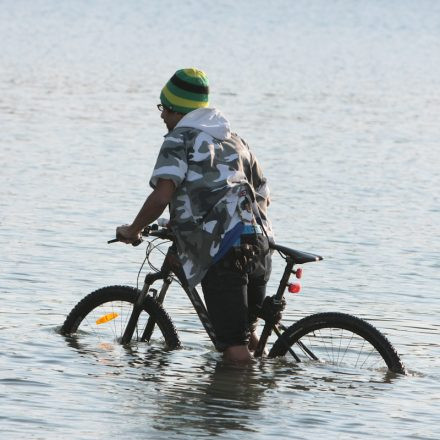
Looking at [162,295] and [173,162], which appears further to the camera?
[162,295]

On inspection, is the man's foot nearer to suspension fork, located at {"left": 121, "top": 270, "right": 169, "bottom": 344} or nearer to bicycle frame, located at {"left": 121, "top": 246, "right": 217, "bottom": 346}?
bicycle frame, located at {"left": 121, "top": 246, "right": 217, "bottom": 346}

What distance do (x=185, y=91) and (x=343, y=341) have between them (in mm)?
1691

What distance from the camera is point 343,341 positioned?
8.62 m

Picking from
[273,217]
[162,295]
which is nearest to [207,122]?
[162,295]

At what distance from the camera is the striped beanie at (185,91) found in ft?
26.9

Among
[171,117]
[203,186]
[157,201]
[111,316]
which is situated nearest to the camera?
[157,201]

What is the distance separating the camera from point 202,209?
322 inches

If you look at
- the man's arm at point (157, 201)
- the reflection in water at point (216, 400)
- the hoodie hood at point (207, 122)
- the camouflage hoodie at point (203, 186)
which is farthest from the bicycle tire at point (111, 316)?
the hoodie hood at point (207, 122)

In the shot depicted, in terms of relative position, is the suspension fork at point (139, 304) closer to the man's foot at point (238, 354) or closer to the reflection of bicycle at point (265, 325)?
the reflection of bicycle at point (265, 325)

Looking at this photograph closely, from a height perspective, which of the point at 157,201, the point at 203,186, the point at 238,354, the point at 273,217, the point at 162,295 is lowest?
the point at 238,354

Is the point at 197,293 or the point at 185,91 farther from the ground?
the point at 185,91

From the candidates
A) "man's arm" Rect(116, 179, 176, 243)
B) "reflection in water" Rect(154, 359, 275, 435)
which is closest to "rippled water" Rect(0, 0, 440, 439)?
"reflection in water" Rect(154, 359, 275, 435)

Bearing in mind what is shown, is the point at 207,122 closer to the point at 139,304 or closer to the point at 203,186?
the point at 203,186

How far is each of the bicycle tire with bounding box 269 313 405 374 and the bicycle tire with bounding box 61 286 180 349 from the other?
0.73 metres
